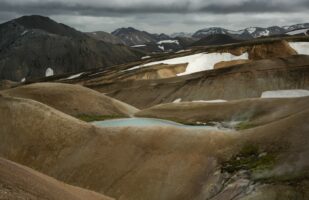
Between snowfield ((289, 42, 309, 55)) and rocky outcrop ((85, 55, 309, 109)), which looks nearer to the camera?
rocky outcrop ((85, 55, 309, 109))

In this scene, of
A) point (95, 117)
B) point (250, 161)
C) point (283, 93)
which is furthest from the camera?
point (283, 93)

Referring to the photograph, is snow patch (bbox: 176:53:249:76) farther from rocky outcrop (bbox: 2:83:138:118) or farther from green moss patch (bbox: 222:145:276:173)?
green moss patch (bbox: 222:145:276:173)

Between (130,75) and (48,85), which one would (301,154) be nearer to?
(48,85)

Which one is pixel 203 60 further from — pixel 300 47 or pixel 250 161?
pixel 250 161

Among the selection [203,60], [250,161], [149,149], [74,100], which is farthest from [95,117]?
[203,60]

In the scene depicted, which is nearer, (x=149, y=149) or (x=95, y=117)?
(x=149, y=149)

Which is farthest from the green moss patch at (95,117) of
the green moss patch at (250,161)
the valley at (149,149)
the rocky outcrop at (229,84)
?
the rocky outcrop at (229,84)

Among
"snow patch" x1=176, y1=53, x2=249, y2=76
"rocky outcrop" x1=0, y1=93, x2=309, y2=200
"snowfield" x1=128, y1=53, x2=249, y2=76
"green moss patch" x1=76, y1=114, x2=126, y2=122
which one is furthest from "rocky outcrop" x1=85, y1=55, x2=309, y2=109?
"rocky outcrop" x1=0, y1=93, x2=309, y2=200

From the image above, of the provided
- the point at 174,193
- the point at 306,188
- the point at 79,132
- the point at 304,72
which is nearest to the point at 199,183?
the point at 174,193

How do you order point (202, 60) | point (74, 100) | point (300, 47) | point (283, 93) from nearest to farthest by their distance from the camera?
1. point (74, 100)
2. point (283, 93)
3. point (300, 47)
4. point (202, 60)
